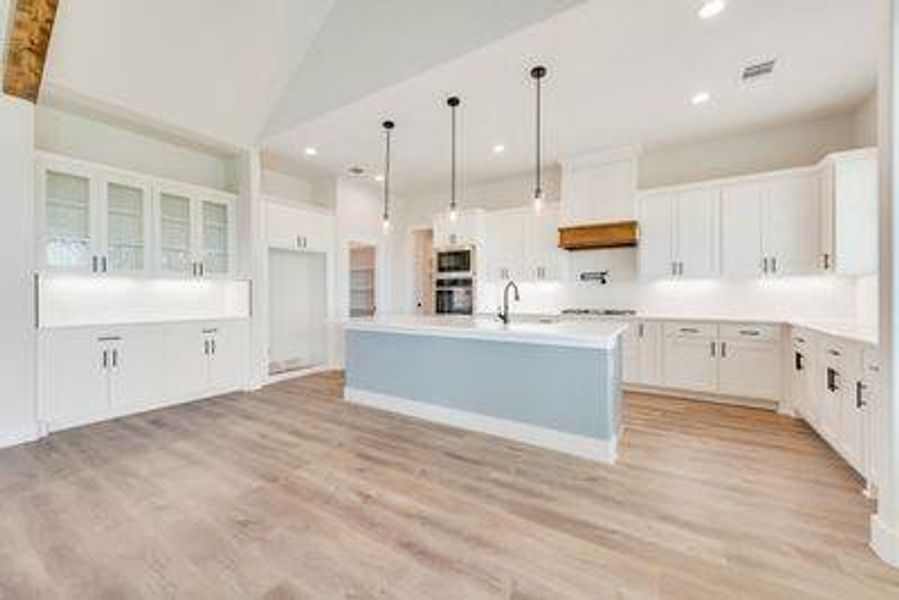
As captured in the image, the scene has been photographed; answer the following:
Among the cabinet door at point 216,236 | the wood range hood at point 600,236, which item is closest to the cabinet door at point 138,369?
the cabinet door at point 216,236

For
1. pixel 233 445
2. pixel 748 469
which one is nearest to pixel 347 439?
pixel 233 445

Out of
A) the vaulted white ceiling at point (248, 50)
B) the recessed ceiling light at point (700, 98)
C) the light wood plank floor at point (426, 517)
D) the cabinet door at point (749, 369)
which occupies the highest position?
the vaulted white ceiling at point (248, 50)

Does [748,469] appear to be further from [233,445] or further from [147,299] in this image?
[147,299]

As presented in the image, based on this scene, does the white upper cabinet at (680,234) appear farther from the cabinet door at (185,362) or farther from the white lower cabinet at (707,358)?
the cabinet door at (185,362)

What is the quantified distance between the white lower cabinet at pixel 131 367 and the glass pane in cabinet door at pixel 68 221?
2.27ft

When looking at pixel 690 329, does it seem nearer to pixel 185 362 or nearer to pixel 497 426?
pixel 497 426

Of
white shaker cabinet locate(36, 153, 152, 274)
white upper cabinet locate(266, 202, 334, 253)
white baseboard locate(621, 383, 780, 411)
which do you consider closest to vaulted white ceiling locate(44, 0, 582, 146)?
white shaker cabinet locate(36, 153, 152, 274)

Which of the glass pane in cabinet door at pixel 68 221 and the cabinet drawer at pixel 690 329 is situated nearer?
the glass pane in cabinet door at pixel 68 221

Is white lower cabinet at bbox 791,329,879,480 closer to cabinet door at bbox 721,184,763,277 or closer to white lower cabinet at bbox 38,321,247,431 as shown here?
cabinet door at bbox 721,184,763,277

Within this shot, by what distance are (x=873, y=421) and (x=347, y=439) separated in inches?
137

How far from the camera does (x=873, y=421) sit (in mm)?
2365

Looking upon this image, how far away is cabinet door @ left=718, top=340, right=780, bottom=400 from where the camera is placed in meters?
4.12

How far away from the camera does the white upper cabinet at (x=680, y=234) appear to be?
468 cm

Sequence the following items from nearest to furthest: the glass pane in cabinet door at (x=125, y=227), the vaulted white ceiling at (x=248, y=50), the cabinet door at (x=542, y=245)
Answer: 1. the vaulted white ceiling at (x=248, y=50)
2. the glass pane in cabinet door at (x=125, y=227)
3. the cabinet door at (x=542, y=245)
